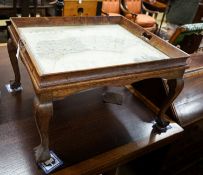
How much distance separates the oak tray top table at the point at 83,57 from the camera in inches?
31.9

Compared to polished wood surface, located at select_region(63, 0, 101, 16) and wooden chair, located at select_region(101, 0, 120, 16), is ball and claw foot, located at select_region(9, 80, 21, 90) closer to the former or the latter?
polished wood surface, located at select_region(63, 0, 101, 16)

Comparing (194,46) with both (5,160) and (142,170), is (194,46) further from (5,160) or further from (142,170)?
(5,160)

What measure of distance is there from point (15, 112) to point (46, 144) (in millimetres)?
416

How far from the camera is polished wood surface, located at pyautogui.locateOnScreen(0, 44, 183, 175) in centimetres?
105

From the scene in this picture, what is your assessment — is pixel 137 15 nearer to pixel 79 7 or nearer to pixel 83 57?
pixel 79 7

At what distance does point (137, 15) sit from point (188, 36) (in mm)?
2005

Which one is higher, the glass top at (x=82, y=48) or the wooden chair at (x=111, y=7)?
the glass top at (x=82, y=48)

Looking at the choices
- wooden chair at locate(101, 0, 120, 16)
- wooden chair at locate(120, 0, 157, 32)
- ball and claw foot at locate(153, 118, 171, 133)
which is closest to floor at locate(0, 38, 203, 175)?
ball and claw foot at locate(153, 118, 171, 133)

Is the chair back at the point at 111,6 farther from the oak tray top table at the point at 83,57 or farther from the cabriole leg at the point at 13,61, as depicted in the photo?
the cabriole leg at the point at 13,61

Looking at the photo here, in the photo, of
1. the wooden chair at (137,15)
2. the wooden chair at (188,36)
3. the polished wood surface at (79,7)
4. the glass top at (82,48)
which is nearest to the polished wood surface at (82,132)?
the glass top at (82,48)

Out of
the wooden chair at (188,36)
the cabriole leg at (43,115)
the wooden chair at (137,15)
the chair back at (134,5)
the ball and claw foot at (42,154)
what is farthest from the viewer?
the chair back at (134,5)

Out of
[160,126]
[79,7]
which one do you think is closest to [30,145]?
[160,126]

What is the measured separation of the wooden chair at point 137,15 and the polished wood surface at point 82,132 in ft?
7.75

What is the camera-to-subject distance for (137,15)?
12.2ft
